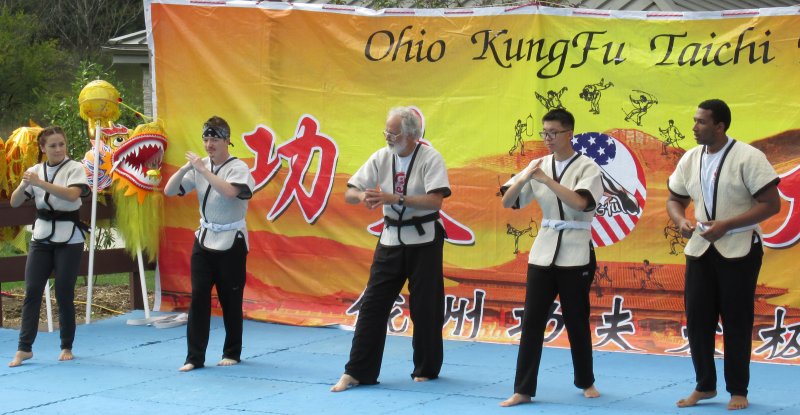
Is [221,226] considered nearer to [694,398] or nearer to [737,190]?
[694,398]

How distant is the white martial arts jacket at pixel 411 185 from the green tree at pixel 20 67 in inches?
691

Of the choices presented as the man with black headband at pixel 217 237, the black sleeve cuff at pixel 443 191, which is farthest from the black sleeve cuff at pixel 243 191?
the black sleeve cuff at pixel 443 191

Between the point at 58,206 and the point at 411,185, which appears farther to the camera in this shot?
the point at 58,206

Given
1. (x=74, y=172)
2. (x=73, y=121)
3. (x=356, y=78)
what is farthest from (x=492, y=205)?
(x=73, y=121)

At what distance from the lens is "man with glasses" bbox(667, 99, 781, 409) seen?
18.9ft

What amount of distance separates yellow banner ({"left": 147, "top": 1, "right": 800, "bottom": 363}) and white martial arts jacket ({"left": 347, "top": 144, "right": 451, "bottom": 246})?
4.80 feet

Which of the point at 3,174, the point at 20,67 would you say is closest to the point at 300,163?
the point at 3,174

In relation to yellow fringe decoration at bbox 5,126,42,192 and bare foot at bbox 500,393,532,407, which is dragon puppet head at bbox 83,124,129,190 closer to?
yellow fringe decoration at bbox 5,126,42,192

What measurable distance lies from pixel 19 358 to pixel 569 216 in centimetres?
393

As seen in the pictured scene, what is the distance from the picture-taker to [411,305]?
6.79 metres

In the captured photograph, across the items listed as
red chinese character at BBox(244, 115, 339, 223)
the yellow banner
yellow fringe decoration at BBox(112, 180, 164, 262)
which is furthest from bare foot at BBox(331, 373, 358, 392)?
yellow fringe decoration at BBox(112, 180, 164, 262)

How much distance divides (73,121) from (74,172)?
142 inches

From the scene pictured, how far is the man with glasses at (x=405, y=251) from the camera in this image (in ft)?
21.5

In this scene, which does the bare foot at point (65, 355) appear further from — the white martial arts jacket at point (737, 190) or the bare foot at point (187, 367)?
the white martial arts jacket at point (737, 190)
